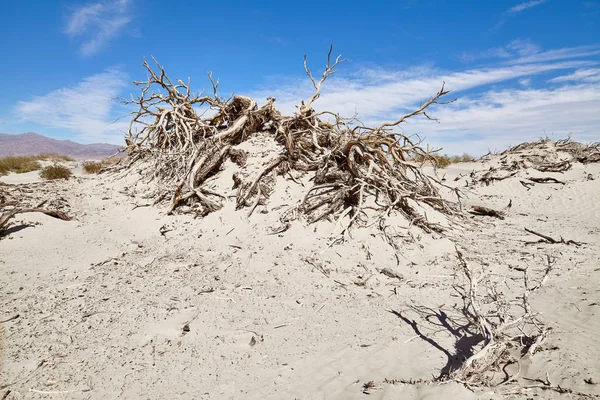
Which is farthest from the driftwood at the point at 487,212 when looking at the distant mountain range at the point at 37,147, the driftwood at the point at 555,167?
the distant mountain range at the point at 37,147

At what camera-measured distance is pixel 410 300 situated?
11.2ft

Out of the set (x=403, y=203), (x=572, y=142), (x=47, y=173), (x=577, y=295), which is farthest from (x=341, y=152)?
(x=572, y=142)

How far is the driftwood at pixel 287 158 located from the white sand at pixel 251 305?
15.7 inches

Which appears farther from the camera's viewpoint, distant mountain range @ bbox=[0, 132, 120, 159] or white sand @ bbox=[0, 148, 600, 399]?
distant mountain range @ bbox=[0, 132, 120, 159]

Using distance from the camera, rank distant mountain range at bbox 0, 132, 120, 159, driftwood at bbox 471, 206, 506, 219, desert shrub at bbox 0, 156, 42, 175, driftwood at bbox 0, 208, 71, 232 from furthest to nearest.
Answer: distant mountain range at bbox 0, 132, 120, 159
desert shrub at bbox 0, 156, 42, 175
driftwood at bbox 471, 206, 506, 219
driftwood at bbox 0, 208, 71, 232

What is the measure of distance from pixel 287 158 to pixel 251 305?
132 inches

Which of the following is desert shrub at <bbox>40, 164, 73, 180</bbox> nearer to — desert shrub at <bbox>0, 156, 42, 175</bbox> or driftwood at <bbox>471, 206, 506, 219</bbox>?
desert shrub at <bbox>0, 156, 42, 175</bbox>

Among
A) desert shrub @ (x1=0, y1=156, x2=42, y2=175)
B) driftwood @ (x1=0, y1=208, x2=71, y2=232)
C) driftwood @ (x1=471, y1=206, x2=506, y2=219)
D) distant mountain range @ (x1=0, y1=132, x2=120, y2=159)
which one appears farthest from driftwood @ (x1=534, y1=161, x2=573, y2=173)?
distant mountain range @ (x1=0, y1=132, x2=120, y2=159)

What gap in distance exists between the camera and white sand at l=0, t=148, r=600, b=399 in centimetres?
223

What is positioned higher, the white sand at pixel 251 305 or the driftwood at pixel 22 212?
the driftwood at pixel 22 212

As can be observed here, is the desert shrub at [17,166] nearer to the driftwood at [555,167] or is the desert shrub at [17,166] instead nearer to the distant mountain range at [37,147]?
the driftwood at [555,167]

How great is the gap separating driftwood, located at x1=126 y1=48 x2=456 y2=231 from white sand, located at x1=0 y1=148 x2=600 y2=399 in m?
0.40

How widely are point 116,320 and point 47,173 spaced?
9194 mm

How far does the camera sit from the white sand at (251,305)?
7.32 feet
